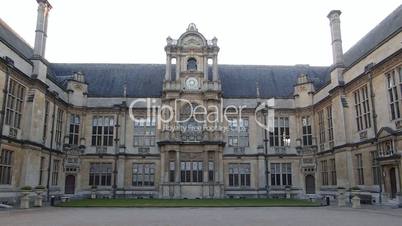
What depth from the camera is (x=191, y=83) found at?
116ft

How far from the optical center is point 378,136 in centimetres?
2292

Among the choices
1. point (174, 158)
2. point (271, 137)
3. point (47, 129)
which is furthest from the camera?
point (271, 137)

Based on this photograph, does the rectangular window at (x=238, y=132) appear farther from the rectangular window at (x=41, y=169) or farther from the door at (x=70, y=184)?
the rectangular window at (x=41, y=169)

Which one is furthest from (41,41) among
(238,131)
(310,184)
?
(310,184)

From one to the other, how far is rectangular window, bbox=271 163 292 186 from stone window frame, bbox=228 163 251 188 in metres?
2.42

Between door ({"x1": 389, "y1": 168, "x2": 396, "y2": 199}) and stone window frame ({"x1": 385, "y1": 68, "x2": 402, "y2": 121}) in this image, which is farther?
door ({"x1": 389, "y1": 168, "x2": 396, "y2": 199})

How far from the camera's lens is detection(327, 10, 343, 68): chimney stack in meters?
29.2

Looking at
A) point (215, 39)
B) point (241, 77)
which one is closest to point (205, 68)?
point (215, 39)

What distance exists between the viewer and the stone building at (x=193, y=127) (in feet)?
98.0

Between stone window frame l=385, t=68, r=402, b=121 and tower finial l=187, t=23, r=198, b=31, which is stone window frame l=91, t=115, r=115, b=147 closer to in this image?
tower finial l=187, t=23, r=198, b=31

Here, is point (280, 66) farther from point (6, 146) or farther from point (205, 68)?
point (6, 146)

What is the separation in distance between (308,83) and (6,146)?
27.3 m

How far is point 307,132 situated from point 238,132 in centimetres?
692
